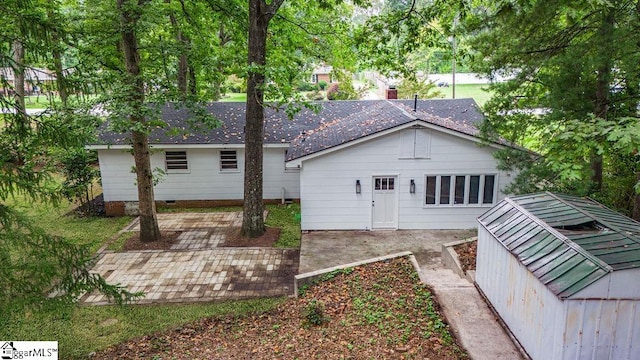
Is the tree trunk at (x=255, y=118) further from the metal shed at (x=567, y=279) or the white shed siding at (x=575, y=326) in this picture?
the white shed siding at (x=575, y=326)

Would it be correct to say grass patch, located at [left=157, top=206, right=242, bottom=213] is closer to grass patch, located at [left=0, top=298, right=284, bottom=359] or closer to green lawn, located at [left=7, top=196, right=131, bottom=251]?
green lawn, located at [left=7, top=196, right=131, bottom=251]

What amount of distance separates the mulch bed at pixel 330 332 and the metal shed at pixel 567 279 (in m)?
1.19

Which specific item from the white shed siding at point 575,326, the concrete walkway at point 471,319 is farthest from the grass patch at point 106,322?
the white shed siding at point 575,326

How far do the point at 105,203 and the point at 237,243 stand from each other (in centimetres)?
669

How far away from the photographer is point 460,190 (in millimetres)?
12828

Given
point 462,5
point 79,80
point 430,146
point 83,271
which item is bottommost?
point 83,271

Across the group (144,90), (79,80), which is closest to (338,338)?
(79,80)

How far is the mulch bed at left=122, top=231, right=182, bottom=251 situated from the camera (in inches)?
479

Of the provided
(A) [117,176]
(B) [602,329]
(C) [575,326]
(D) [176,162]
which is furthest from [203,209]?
(B) [602,329]

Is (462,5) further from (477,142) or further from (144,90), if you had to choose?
(144,90)

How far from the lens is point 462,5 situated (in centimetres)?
905

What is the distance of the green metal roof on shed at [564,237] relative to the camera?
5508 millimetres

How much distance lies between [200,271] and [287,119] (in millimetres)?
8370

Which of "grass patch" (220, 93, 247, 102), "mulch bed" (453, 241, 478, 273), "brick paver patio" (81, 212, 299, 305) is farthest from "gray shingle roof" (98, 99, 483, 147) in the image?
"grass patch" (220, 93, 247, 102)
